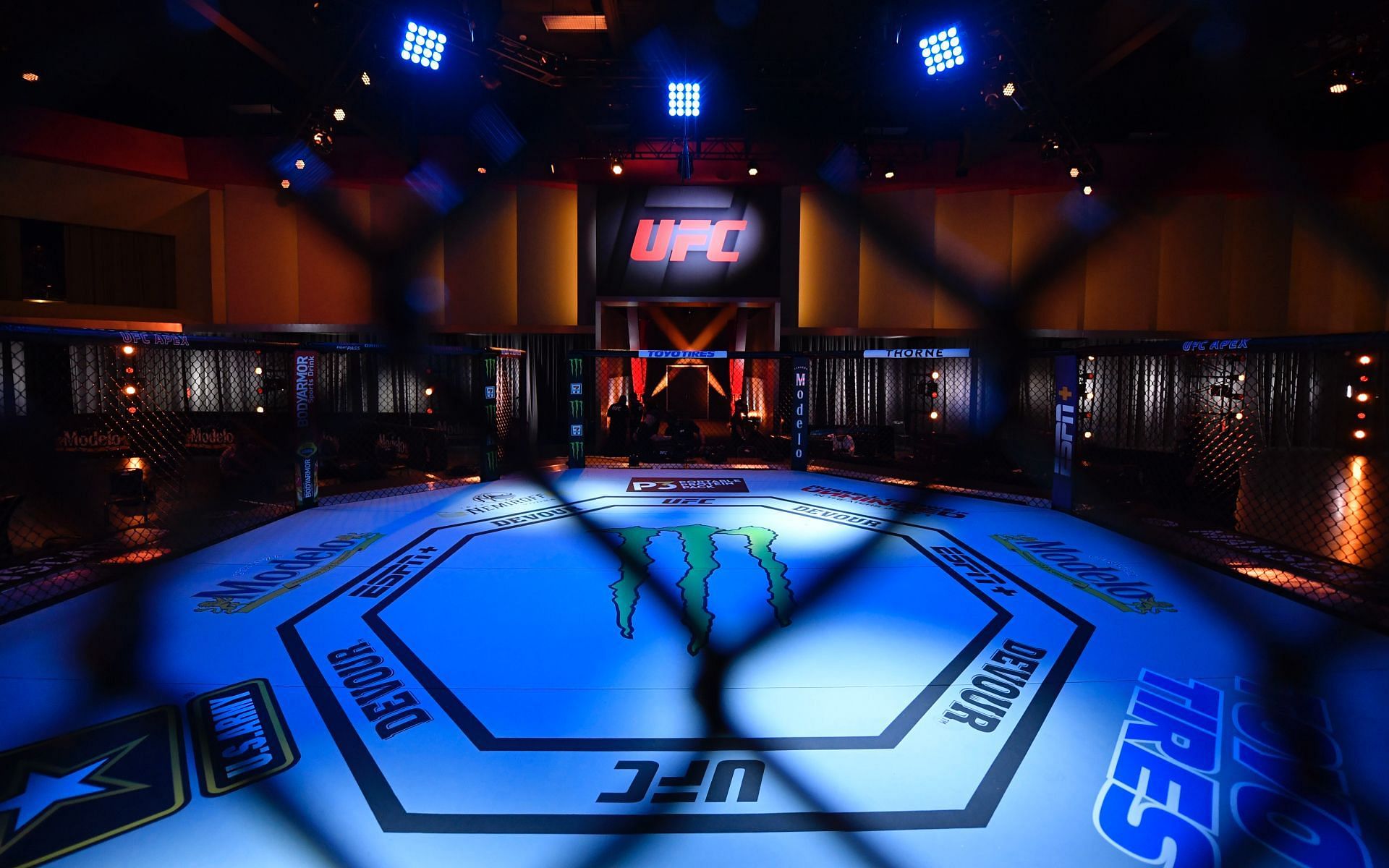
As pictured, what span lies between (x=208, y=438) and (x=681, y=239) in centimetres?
840

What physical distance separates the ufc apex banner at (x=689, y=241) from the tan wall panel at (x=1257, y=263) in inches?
301

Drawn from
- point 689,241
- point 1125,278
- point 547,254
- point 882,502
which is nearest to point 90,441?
point 547,254

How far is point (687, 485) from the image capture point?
26.9 ft

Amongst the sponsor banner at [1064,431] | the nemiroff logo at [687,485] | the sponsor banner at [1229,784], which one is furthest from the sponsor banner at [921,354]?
the sponsor banner at [1229,784]

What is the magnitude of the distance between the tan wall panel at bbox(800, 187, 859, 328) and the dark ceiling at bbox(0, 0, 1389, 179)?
115 centimetres

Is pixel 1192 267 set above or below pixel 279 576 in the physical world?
above

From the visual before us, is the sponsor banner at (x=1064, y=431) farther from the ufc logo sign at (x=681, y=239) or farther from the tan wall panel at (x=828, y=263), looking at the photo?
the ufc logo sign at (x=681, y=239)

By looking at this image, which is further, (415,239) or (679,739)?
(415,239)

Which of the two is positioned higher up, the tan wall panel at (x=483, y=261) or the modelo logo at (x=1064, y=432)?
the tan wall panel at (x=483, y=261)

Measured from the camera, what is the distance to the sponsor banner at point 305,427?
644 cm

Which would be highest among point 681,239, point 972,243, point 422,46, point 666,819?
point 422,46

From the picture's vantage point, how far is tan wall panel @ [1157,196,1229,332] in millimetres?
11164

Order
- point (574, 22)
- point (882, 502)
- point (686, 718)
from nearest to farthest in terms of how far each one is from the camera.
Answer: point (686, 718) < point (882, 502) < point (574, 22)

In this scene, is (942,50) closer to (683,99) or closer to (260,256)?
(683,99)
